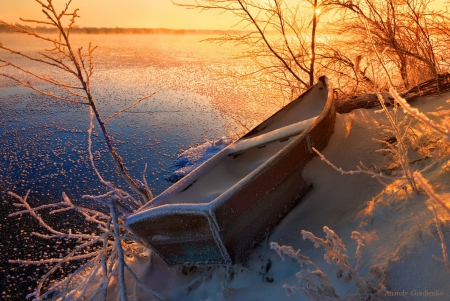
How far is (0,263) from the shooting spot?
4.19m

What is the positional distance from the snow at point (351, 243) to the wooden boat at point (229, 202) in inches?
6.8

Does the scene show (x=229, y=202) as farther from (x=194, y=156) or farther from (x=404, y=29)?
(x=404, y=29)

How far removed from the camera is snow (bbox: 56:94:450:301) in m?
1.67

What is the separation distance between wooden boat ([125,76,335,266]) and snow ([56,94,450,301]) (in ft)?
0.57

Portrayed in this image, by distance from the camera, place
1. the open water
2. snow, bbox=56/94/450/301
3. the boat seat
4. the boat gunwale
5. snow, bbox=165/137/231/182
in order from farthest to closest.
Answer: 1. snow, bbox=165/137/231/182
2. the open water
3. the boat seat
4. the boat gunwale
5. snow, bbox=56/94/450/301

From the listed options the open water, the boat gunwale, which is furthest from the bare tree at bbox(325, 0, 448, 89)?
the boat gunwale

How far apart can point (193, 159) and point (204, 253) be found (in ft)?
14.3

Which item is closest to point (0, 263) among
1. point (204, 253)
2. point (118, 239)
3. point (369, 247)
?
point (118, 239)

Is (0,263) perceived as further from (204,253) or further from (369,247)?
(369,247)

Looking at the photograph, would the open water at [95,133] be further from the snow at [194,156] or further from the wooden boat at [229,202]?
the wooden boat at [229,202]

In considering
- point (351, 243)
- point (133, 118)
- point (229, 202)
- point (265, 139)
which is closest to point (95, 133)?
point (133, 118)

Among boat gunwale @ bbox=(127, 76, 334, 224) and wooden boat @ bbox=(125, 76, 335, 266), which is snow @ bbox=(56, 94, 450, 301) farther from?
boat gunwale @ bbox=(127, 76, 334, 224)

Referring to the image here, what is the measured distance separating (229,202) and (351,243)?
0.86 m

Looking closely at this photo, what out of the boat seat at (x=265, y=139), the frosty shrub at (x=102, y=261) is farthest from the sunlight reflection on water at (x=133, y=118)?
the boat seat at (x=265, y=139)
